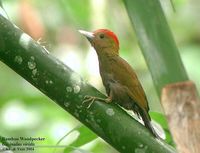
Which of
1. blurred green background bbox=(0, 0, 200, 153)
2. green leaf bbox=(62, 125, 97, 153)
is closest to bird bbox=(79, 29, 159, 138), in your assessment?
blurred green background bbox=(0, 0, 200, 153)

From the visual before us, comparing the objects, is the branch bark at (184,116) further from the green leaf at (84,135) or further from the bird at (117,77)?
the bird at (117,77)

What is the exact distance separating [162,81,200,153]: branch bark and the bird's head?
1819mm

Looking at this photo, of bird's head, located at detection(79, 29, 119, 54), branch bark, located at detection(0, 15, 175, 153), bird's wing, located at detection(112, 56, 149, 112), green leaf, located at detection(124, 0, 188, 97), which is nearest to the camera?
green leaf, located at detection(124, 0, 188, 97)

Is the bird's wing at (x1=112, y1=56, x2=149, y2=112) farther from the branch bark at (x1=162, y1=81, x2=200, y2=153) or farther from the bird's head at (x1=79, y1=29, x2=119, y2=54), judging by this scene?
the branch bark at (x1=162, y1=81, x2=200, y2=153)

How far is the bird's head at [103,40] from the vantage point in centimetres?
274

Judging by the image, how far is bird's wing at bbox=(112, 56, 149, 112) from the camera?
2355 mm

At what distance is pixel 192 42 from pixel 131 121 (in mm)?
4417

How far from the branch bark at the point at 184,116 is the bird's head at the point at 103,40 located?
1.82 metres

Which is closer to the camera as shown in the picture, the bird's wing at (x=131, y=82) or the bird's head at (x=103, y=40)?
the bird's wing at (x=131, y=82)

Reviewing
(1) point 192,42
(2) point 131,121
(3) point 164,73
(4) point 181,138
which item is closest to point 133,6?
(3) point 164,73

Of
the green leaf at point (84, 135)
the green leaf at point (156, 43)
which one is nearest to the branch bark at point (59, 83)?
the green leaf at point (84, 135)

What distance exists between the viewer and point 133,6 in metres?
1.05

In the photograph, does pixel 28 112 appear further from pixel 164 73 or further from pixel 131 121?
pixel 164 73

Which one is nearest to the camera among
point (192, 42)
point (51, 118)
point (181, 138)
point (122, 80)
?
point (181, 138)
